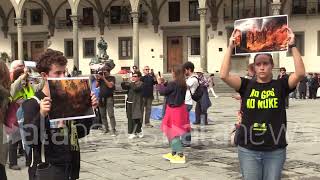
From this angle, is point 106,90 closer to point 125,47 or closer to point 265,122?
point 265,122

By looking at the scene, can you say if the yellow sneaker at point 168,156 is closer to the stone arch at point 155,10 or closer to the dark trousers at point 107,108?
the dark trousers at point 107,108

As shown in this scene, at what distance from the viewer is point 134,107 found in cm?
1087

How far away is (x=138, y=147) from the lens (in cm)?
974

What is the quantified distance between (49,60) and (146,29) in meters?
31.8

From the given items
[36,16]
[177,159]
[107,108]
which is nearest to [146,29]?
[36,16]

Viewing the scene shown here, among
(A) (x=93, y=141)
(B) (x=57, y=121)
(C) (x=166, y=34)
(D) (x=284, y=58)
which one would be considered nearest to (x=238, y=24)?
(B) (x=57, y=121)

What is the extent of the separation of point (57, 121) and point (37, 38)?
1413 inches

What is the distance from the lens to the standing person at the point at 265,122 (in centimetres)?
420

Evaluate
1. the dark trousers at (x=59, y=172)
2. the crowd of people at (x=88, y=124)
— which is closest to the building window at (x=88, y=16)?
the crowd of people at (x=88, y=124)

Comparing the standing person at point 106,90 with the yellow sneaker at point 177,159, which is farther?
the standing person at point 106,90

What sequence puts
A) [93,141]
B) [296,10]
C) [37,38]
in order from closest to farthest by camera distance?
1. [93,141]
2. [296,10]
3. [37,38]

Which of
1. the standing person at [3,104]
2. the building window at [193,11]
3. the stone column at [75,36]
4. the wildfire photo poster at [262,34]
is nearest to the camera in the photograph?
the standing person at [3,104]

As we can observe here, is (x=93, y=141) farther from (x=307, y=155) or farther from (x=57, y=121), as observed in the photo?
(x=57, y=121)

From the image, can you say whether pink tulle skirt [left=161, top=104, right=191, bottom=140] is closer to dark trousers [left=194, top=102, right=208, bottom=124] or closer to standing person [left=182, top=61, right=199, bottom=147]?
standing person [left=182, top=61, right=199, bottom=147]
